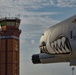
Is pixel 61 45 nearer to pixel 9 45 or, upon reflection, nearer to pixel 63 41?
pixel 63 41

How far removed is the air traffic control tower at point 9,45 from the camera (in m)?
178

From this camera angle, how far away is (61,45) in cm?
3409

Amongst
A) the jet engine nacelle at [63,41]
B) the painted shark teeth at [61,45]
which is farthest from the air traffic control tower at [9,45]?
the painted shark teeth at [61,45]

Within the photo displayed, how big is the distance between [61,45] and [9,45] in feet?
481

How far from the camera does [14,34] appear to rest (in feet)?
582

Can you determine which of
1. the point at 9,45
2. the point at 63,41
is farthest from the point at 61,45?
the point at 9,45

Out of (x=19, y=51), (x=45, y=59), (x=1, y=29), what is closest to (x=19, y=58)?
(x=19, y=51)

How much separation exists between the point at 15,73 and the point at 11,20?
2647 cm

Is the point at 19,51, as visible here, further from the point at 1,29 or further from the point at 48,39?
the point at 48,39

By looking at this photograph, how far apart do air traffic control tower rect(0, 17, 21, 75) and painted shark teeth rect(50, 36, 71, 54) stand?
141016 mm

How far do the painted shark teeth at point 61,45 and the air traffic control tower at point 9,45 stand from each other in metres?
141

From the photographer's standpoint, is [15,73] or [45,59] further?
[15,73]

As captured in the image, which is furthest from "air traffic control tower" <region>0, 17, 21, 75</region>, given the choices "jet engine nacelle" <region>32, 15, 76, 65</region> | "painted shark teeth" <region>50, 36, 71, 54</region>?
"painted shark teeth" <region>50, 36, 71, 54</region>

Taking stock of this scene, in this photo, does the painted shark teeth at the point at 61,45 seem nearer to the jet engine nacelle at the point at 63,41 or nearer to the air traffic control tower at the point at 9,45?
the jet engine nacelle at the point at 63,41
